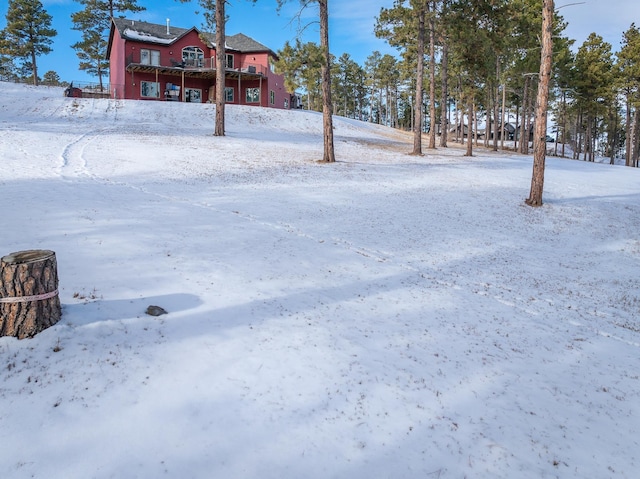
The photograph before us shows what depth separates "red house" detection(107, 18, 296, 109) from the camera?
35.4 m

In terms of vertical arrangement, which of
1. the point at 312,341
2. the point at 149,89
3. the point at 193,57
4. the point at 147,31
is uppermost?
the point at 147,31

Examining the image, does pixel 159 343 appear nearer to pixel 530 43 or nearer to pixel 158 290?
pixel 158 290

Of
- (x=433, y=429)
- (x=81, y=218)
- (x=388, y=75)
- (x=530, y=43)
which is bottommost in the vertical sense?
(x=433, y=429)

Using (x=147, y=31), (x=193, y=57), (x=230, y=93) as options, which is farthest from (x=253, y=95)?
(x=147, y=31)

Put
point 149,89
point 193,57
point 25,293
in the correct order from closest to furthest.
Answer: point 25,293 → point 149,89 → point 193,57

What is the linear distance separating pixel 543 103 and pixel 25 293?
14054mm

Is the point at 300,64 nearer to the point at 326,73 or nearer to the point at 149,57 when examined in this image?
the point at 326,73

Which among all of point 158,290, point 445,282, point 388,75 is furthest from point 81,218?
point 388,75

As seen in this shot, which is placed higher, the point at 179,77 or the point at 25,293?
the point at 179,77

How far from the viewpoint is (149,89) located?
3691 cm

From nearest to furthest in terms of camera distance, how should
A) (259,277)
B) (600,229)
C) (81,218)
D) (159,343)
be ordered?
(159,343) → (259,277) → (81,218) → (600,229)

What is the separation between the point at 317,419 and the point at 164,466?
4.01ft

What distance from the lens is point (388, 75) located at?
6059 centimetres

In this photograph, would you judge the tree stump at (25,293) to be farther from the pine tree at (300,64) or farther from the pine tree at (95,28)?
the pine tree at (95,28)
